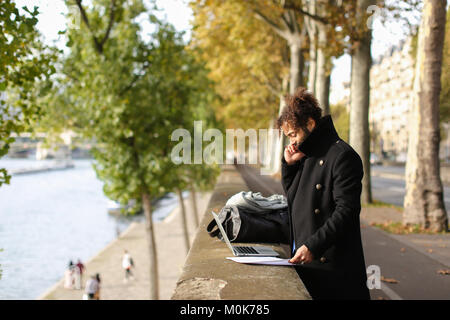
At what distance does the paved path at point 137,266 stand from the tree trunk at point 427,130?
1285 cm

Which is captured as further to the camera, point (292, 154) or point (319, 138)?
point (292, 154)

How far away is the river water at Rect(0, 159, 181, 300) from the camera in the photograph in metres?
38.1

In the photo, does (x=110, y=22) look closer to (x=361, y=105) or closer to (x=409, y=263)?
(x=361, y=105)

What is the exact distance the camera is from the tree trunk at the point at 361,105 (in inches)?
589

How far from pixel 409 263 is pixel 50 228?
6493 centimetres

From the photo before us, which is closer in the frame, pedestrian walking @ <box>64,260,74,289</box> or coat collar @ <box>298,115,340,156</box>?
coat collar @ <box>298,115,340,156</box>

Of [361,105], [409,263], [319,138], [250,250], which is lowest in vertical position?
[409,263]

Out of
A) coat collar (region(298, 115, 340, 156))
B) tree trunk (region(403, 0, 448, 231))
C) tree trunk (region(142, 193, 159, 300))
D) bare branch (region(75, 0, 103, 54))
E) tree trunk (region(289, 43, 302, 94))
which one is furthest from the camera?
tree trunk (region(289, 43, 302, 94))

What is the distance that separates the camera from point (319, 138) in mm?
3383

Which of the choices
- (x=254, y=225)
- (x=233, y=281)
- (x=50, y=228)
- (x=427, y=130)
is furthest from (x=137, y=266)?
(x=50, y=228)

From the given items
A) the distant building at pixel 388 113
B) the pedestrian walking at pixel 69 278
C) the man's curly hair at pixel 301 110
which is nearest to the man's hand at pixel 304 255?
the man's curly hair at pixel 301 110

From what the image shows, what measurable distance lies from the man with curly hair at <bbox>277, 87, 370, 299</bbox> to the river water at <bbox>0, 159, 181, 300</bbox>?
2.58 metres

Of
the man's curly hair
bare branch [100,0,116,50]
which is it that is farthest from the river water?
bare branch [100,0,116,50]

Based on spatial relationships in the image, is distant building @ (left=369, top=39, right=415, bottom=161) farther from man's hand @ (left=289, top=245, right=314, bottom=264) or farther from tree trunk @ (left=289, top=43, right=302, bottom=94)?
man's hand @ (left=289, top=245, right=314, bottom=264)
